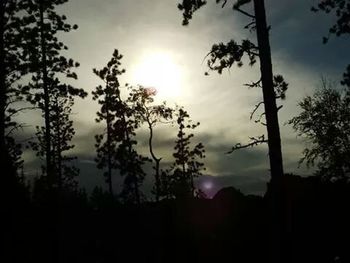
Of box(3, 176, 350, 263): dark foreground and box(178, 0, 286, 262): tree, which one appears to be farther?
box(3, 176, 350, 263): dark foreground

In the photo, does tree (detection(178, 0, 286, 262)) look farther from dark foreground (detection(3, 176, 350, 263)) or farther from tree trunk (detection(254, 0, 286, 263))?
dark foreground (detection(3, 176, 350, 263))

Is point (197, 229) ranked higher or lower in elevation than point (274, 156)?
A: lower

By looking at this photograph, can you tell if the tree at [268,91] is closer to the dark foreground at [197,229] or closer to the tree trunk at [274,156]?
the tree trunk at [274,156]

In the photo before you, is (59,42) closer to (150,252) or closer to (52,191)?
(52,191)

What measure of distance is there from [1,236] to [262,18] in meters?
10.2

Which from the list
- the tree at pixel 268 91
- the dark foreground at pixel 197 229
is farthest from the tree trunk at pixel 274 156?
the dark foreground at pixel 197 229

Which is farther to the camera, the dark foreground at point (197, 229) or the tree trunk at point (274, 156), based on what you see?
the dark foreground at point (197, 229)

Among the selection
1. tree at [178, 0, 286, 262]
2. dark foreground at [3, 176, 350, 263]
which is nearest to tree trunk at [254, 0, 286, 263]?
tree at [178, 0, 286, 262]

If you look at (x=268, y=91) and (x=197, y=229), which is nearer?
(x=268, y=91)

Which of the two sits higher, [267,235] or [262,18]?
[262,18]

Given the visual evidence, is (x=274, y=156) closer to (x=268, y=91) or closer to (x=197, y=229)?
(x=268, y=91)

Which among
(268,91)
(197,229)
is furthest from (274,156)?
(197,229)

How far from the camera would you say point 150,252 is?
2545 cm

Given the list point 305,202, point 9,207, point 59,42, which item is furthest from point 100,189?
point 9,207
